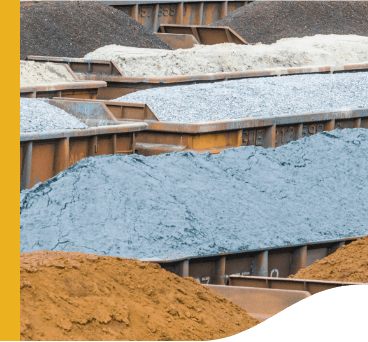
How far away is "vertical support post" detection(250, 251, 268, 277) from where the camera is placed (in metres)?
6.71

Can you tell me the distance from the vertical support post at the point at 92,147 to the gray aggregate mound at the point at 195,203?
0.71 meters

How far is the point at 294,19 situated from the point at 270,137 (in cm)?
1031

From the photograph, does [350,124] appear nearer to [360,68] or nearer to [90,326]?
[360,68]

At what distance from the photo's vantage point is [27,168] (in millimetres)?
7852

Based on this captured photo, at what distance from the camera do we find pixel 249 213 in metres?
7.35

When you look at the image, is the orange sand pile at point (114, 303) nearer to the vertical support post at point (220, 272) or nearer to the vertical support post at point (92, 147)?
the vertical support post at point (220, 272)

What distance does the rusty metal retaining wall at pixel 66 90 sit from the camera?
34.0 feet

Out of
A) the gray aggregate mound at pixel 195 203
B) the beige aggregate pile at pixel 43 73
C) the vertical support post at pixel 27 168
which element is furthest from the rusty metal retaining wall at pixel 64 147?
the beige aggregate pile at pixel 43 73

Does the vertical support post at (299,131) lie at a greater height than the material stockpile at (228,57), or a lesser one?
lesser

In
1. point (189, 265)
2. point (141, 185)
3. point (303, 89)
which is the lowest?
point (189, 265)

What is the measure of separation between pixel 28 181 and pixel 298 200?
2.81 m

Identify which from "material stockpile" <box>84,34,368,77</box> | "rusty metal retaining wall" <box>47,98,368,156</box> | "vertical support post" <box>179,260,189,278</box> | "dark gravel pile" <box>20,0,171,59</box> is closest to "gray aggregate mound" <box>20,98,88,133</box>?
"rusty metal retaining wall" <box>47,98,368,156</box>

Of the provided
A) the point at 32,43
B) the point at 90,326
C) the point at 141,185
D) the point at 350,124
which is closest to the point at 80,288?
the point at 90,326

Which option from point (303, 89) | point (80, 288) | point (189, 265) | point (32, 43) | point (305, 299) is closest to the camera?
point (80, 288)
